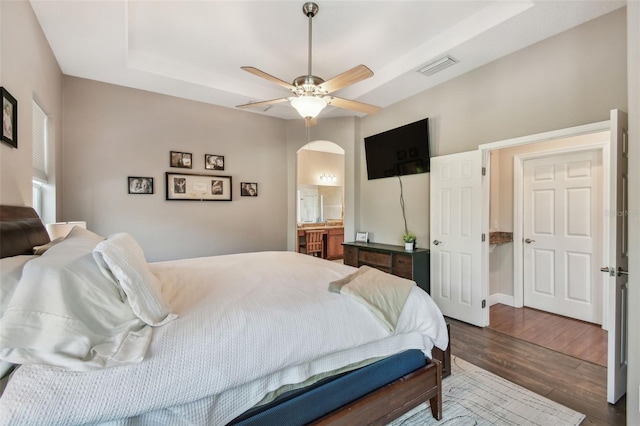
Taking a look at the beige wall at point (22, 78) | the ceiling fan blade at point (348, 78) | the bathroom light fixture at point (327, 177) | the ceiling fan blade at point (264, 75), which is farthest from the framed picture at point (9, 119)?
the bathroom light fixture at point (327, 177)

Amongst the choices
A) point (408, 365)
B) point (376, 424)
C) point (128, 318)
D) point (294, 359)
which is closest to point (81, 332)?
point (128, 318)

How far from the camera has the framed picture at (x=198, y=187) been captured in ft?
12.9

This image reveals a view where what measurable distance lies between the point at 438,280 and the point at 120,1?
166 inches

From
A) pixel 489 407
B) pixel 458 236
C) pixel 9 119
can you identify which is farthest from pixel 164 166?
pixel 489 407

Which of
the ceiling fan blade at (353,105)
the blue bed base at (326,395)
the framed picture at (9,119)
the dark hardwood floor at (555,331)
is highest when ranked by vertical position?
the ceiling fan blade at (353,105)

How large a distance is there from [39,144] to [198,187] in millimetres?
1688

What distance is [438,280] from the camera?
3.67 m

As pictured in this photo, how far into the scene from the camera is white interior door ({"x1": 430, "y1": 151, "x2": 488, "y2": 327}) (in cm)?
324

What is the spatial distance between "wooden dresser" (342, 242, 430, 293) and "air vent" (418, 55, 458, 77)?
2.18 metres

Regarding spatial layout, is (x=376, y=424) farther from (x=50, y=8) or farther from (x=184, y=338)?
(x=50, y=8)

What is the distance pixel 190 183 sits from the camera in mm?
4062

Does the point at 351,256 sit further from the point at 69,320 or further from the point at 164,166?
the point at 69,320

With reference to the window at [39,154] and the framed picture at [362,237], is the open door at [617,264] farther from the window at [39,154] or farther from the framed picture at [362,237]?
the window at [39,154]

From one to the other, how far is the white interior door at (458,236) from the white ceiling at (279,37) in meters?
1.15
